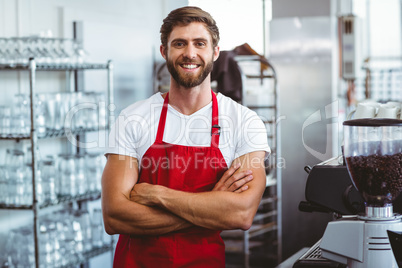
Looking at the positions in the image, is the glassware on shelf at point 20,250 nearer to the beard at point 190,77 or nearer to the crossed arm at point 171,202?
the crossed arm at point 171,202

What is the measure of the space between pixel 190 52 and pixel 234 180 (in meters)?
0.51

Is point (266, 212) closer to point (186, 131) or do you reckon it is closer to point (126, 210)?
point (186, 131)

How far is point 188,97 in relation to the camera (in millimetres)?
2293

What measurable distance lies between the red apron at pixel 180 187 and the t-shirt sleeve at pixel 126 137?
6cm

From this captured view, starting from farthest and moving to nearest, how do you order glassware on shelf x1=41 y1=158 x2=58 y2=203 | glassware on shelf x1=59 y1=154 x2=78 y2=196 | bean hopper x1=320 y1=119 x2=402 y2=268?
glassware on shelf x1=59 y1=154 x2=78 y2=196 → glassware on shelf x1=41 y1=158 x2=58 y2=203 → bean hopper x1=320 y1=119 x2=402 y2=268

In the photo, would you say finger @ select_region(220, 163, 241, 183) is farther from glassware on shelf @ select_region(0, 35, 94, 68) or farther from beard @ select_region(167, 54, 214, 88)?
glassware on shelf @ select_region(0, 35, 94, 68)

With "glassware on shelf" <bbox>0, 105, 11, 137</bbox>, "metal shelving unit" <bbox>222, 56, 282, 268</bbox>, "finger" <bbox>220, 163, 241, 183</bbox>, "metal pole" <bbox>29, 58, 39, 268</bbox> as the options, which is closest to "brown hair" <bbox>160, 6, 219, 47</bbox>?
"finger" <bbox>220, 163, 241, 183</bbox>

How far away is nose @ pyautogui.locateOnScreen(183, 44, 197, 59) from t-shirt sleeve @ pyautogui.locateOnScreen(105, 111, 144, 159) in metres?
0.31

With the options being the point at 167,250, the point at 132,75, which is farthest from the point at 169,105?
the point at 132,75

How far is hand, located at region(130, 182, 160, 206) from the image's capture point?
2.15 metres

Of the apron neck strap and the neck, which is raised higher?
the neck

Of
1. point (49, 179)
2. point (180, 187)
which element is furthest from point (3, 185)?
point (180, 187)

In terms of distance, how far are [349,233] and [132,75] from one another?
349cm

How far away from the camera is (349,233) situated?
176 cm
